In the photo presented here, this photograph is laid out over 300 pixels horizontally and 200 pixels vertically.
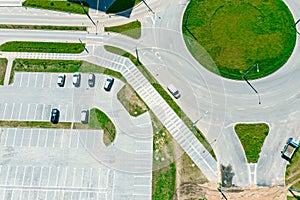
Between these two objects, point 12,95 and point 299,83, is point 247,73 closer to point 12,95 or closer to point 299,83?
point 299,83

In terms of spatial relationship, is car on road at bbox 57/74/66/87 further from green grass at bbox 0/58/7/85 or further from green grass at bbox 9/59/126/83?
green grass at bbox 0/58/7/85

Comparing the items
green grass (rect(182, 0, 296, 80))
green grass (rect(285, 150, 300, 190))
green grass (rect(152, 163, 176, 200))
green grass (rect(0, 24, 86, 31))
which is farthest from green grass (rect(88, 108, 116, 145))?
green grass (rect(285, 150, 300, 190))

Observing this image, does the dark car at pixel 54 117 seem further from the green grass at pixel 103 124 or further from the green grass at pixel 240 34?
the green grass at pixel 240 34

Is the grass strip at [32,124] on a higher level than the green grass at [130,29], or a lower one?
lower

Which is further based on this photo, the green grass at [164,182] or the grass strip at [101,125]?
the grass strip at [101,125]

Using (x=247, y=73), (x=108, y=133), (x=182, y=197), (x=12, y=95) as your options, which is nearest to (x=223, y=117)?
(x=247, y=73)

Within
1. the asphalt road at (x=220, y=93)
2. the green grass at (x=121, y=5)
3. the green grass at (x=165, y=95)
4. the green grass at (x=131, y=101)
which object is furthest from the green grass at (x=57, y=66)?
the green grass at (x=121, y=5)

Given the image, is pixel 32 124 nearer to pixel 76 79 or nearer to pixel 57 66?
pixel 76 79
